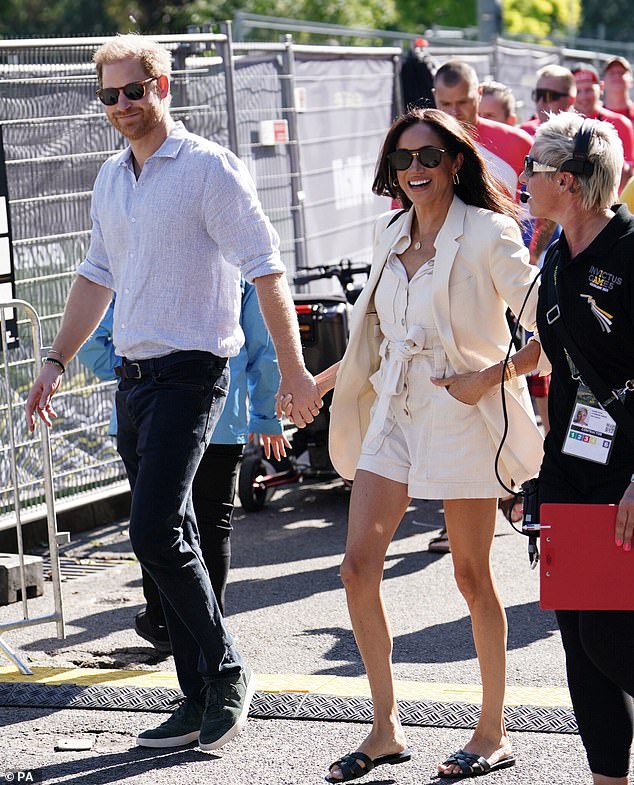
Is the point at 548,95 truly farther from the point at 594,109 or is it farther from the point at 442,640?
the point at 442,640

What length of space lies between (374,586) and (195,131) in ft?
17.0

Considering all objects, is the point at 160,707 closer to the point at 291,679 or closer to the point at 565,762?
the point at 291,679

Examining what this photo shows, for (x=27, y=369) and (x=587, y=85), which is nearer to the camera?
(x=27, y=369)

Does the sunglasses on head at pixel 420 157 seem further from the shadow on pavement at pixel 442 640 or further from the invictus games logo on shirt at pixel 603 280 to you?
the shadow on pavement at pixel 442 640

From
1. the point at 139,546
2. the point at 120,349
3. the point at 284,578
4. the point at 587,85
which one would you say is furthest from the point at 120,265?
the point at 587,85

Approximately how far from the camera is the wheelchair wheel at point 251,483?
27.6 ft

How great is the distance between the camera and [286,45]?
10.2 meters

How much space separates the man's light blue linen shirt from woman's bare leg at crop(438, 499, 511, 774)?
996mm

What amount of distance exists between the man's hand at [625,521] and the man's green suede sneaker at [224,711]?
1613 mm

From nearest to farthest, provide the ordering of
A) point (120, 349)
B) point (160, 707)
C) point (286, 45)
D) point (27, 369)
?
point (120, 349), point (160, 707), point (27, 369), point (286, 45)

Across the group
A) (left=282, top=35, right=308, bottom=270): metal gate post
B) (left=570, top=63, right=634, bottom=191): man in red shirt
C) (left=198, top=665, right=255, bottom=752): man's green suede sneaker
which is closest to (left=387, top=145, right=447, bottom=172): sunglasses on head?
(left=198, top=665, right=255, bottom=752): man's green suede sneaker

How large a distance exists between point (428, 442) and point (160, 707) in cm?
148

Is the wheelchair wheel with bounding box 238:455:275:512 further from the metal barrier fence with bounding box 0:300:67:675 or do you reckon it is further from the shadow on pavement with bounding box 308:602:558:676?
the shadow on pavement with bounding box 308:602:558:676

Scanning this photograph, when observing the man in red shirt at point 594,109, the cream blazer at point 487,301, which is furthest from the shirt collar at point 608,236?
the man in red shirt at point 594,109
